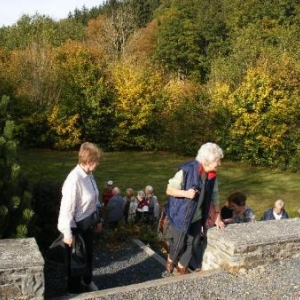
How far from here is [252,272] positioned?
6031 millimetres

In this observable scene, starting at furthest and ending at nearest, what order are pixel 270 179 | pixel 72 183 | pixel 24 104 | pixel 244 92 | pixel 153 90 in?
pixel 153 90
pixel 24 104
pixel 244 92
pixel 270 179
pixel 72 183

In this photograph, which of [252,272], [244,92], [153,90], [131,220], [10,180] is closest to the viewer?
[252,272]

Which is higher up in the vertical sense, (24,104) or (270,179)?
(24,104)

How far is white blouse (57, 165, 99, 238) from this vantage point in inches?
197

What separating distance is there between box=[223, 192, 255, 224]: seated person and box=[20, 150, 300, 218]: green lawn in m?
7.26

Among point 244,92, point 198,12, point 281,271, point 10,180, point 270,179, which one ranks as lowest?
point 270,179

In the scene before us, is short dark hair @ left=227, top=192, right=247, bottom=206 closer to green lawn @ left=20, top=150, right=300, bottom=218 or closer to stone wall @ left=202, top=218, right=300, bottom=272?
stone wall @ left=202, top=218, right=300, bottom=272

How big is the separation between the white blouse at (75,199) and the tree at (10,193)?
159 centimetres

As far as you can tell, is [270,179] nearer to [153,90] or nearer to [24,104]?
[153,90]

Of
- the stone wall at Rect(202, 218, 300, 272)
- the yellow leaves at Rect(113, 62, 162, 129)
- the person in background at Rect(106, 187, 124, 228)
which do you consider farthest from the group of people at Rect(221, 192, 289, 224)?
the yellow leaves at Rect(113, 62, 162, 129)

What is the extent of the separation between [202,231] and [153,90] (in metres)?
22.6

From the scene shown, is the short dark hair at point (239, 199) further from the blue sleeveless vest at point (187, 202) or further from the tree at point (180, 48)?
the tree at point (180, 48)

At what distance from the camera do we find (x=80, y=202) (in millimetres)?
5191

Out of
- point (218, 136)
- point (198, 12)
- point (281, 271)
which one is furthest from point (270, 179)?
point (198, 12)
